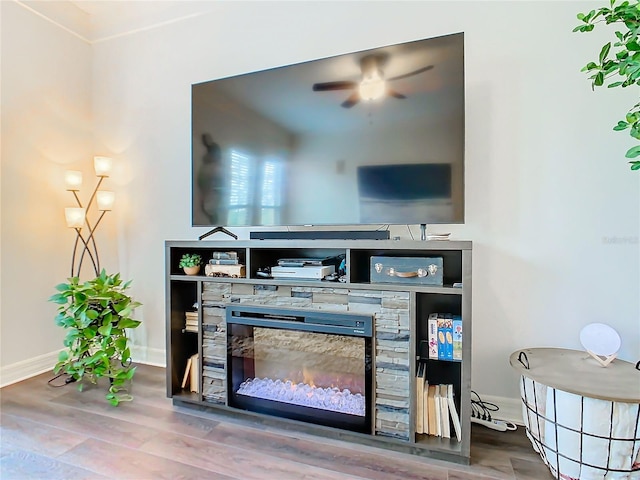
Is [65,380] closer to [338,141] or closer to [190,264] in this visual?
[190,264]

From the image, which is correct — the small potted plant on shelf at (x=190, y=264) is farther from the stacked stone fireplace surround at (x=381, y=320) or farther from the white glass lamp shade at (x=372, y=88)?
the white glass lamp shade at (x=372, y=88)

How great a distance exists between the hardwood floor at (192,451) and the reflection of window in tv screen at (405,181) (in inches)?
Result: 44.5

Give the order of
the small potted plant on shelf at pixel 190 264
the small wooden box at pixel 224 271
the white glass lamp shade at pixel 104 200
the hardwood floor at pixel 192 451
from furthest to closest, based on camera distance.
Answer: the white glass lamp shade at pixel 104 200 < the small potted plant on shelf at pixel 190 264 < the small wooden box at pixel 224 271 < the hardwood floor at pixel 192 451

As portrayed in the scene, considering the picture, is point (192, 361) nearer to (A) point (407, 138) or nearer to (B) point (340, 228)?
(B) point (340, 228)

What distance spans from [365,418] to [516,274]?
3.37 ft

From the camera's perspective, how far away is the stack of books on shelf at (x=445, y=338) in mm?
1484

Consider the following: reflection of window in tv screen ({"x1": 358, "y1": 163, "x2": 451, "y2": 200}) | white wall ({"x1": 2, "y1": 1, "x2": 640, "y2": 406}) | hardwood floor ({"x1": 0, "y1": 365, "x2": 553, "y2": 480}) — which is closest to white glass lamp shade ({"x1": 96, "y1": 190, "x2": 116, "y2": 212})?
white wall ({"x1": 2, "y1": 1, "x2": 640, "y2": 406})

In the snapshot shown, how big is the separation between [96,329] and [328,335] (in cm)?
145

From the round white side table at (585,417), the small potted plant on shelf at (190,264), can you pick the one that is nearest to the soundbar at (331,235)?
the small potted plant on shelf at (190,264)

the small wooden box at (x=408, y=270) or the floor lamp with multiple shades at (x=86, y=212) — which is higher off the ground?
the floor lamp with multiple shades at (x=86, y=212)

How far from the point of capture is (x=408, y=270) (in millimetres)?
1521

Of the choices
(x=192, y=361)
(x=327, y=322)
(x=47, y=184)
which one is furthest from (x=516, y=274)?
(x=47, y=184)

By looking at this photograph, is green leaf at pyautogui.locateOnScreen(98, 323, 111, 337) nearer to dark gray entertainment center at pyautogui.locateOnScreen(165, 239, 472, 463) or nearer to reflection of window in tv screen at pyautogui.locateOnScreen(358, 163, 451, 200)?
dark gray entertainment center at pyautogui.locateOnScreen(165, 239, 472, 463)

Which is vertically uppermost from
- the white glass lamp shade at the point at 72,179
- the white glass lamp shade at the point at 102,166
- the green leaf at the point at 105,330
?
the white glass lamp shade at the point at 102,166
